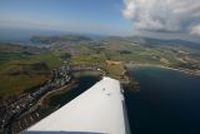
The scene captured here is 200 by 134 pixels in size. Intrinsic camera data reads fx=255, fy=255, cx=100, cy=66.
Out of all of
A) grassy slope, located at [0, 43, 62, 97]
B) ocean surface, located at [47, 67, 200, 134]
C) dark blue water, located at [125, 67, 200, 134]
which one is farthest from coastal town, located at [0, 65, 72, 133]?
dark blue water, located at [125, 67, 200, 134]

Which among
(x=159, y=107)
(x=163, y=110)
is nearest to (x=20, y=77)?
(x=159, y=107)

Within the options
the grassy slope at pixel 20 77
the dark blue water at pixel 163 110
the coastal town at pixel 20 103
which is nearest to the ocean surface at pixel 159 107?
the dark blue water at pixel 163 110

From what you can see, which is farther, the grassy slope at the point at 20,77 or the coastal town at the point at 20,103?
the grassy slope at the point at 20,77

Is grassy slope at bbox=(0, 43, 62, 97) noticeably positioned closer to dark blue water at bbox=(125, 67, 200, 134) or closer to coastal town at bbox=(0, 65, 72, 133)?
coastal town at bbox=(0, 65, 72, 133)

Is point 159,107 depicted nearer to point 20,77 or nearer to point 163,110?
point 163,110

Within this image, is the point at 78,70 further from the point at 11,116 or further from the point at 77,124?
Answer: the point at 77,124

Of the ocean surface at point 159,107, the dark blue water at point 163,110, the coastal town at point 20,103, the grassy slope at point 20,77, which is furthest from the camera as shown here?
the grassy slope at point 20,77

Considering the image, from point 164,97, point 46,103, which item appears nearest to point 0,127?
point 46,103

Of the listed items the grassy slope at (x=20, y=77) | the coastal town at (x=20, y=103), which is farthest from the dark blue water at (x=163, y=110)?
the grassy slope at (x=20, y=77)

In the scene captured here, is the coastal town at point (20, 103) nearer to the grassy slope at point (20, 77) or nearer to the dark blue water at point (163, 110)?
the grassy slope at point (20, 77)

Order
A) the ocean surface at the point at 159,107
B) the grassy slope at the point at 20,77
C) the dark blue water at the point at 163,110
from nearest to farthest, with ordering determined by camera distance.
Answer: the dark blue water at the point at 163,110, the ocean surface at the point at 159,107, the grassy slope at the point at 20,77

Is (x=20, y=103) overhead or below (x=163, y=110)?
overhead
